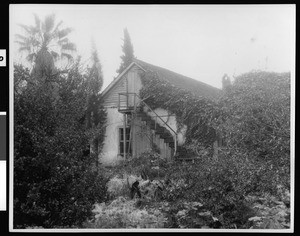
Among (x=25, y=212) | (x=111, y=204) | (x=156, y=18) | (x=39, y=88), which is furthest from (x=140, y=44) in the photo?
(x=25, y=212)

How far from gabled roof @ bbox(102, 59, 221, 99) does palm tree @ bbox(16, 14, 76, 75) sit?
125 cm

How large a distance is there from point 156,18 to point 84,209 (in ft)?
11.7

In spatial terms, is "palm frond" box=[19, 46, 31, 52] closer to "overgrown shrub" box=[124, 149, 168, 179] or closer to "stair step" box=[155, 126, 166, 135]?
"overgrown shrub" box=[124, 149, 168, 179]

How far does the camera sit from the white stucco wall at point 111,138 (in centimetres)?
832

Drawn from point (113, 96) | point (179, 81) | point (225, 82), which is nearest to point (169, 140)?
point (179, 81)

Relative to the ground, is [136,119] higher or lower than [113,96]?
lower

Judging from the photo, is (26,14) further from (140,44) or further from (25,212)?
(25,212)

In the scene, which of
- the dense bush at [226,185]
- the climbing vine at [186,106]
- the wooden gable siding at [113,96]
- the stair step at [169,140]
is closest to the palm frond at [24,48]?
the wooden gable siding at [113,96]

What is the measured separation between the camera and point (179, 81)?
32.0 feet

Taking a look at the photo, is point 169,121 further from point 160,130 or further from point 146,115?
point 146,115

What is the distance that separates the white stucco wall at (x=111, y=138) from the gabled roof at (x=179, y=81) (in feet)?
1.80

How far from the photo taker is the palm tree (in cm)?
755

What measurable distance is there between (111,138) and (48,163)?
6.54 ft

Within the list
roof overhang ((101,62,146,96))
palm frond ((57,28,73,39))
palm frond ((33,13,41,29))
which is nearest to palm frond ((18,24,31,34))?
palm frond ((33,13,41,29))
